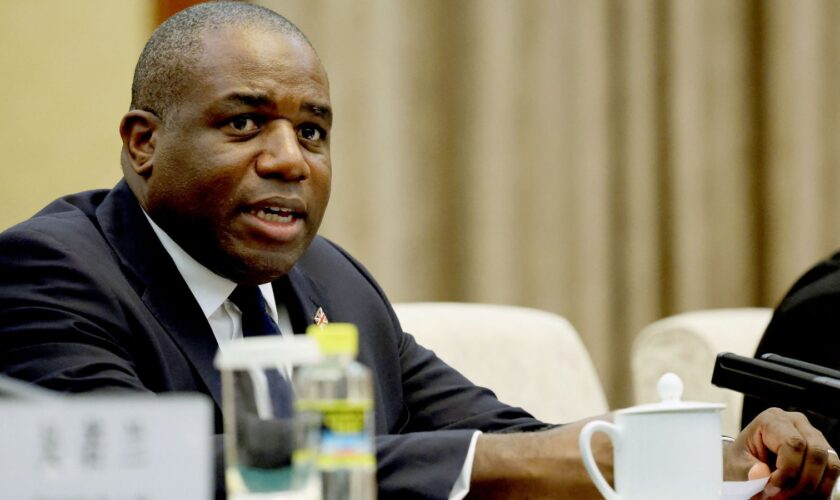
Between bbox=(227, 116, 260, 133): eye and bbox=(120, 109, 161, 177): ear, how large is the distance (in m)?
0.15

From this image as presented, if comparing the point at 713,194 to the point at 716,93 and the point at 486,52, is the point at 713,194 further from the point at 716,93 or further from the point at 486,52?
the point at 486,52

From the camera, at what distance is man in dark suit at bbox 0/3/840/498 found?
1.46m

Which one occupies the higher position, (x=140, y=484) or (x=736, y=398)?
(x=140, y=484)

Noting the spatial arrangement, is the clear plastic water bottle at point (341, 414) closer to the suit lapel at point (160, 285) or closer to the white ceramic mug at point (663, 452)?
the white ceramic mug at point (663, 452)

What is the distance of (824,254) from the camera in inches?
130

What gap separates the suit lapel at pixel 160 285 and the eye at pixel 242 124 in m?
0.20

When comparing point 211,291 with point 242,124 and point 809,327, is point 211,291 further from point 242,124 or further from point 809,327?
point 809,327

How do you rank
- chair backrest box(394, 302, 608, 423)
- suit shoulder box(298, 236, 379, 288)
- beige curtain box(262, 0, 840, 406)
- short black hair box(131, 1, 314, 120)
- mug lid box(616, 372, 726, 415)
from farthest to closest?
beige curtain box(262, 0, 840, 406) → chair backrest box(394, 302, 608, 423) → suit shoulder box(298, 236, 379, 288) → short black hair box(131, 1, 314, 120) → mug lid box(616, 372, 726, 415)

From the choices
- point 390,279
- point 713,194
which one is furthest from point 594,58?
point 390,279

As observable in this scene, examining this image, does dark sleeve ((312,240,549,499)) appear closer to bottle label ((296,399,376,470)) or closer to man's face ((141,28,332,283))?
man's face ((141,28,332,283))

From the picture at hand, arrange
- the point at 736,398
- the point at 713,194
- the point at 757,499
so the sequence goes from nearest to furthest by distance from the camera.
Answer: the point at 757,499 < the point at 736,398 < the point at 713,194

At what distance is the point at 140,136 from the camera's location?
1.74 m

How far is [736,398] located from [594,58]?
1.03 m

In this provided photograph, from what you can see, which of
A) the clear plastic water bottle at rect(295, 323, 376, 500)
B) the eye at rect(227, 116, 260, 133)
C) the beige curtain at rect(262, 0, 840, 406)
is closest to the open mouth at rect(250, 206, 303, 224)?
the eye at rect(227, 116, 260, 133)
